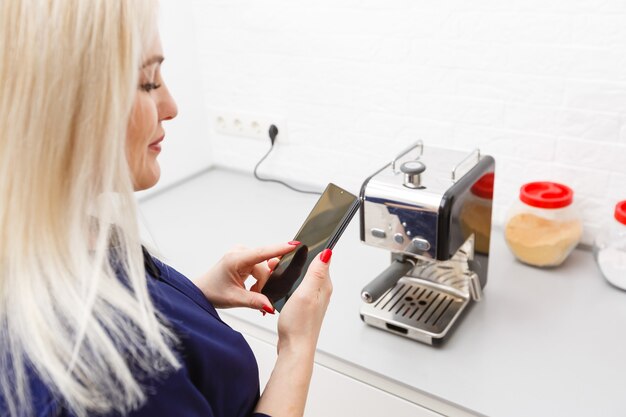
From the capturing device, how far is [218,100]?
5.79 feet

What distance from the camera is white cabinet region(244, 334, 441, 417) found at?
0.96 metres

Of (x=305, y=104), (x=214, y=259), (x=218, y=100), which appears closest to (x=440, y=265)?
(x=214, y=259)

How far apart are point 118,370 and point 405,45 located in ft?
3.41

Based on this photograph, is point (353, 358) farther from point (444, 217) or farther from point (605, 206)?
point (605, 206)

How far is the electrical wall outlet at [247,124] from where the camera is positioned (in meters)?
1.66

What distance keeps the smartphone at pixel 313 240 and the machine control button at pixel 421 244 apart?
113 millimetres

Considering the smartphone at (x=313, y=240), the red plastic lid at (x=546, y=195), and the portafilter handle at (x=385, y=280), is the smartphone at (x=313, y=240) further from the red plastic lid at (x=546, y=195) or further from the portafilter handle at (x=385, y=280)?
the red plastic lid at (x=546, y=195)

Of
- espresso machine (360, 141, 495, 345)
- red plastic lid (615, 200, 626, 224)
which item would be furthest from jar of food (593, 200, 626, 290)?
espresso machine (360, 141, 495, 345)

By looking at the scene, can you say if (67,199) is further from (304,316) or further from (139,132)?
(304,316)

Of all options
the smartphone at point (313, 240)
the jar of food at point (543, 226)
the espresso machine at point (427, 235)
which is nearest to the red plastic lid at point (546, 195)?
the jar of food at point (543, 226)

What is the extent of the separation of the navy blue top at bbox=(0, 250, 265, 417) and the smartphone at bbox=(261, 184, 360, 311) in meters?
0.17

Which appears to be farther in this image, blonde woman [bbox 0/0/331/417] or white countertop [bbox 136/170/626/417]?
white countertop [bbox 136/170/626/417]

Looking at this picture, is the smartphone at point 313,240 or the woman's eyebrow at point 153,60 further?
the smartphone at point 313,240

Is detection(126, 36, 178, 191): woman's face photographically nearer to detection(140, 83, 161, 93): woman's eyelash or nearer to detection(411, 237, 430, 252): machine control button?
detection(140, 83, 161, 93): woman's eyelash
